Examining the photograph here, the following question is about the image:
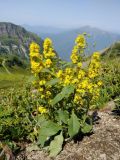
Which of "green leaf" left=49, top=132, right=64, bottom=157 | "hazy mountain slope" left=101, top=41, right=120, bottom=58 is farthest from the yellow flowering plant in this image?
"hazy mountain slope" left=101, top=41, right=120, bottom=58

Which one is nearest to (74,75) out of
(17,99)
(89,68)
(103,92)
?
(89,68)

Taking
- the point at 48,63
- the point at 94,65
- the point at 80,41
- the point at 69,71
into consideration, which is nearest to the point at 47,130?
the point at 69,71

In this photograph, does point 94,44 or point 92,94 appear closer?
point 94,44

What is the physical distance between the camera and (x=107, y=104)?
10789 mm

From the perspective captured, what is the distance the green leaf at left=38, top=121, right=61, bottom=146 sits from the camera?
25.6 ft

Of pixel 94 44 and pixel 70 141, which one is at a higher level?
pixel 94 44

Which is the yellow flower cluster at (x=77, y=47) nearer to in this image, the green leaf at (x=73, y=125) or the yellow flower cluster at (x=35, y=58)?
the yellow flower cluster at (x=35, y=58)

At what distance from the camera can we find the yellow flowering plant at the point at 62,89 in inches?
289

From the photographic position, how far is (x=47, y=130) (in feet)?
25.6

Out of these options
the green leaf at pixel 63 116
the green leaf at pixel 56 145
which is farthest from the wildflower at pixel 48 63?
the green leaf at pixel 56 145

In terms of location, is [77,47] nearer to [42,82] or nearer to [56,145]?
[42,82]

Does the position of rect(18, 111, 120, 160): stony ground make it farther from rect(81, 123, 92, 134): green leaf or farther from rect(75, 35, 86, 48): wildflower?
rect(75, 35, 86, 48): wildflower

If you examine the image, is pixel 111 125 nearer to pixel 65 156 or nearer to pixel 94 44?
pixel 65 156

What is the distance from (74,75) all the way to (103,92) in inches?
165
